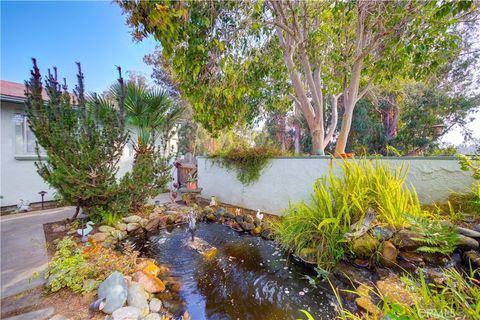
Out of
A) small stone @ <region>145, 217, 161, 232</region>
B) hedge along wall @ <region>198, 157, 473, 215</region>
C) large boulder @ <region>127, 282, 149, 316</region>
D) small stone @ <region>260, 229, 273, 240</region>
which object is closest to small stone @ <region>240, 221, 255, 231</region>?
small stone @ <region>260, 229, 273, 240</region>

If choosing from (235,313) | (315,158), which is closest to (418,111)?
(315,158)

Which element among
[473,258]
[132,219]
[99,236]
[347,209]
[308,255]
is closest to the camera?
[473,258]

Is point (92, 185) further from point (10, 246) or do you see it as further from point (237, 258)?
point (237, 258)

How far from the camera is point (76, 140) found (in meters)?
3.61

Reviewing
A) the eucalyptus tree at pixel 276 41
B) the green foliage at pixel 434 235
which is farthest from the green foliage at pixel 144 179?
the green foliage at pixel 434 235

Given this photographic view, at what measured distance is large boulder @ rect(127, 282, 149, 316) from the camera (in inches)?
79.4

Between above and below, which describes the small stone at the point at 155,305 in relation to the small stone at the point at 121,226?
below

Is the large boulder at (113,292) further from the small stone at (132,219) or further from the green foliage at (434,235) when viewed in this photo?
the green foliage at (434,235)

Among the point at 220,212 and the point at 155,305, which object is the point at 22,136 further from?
the point at 155,305

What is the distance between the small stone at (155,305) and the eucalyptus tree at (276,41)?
2.76 meters

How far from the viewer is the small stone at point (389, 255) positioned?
2648 millimetres

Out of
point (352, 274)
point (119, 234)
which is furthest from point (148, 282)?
point (352, 274)

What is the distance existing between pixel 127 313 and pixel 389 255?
3102 mm

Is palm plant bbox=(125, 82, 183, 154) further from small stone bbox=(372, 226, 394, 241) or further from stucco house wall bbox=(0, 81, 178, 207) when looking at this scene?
small stone bbox=(372, 226, 394, 241)
